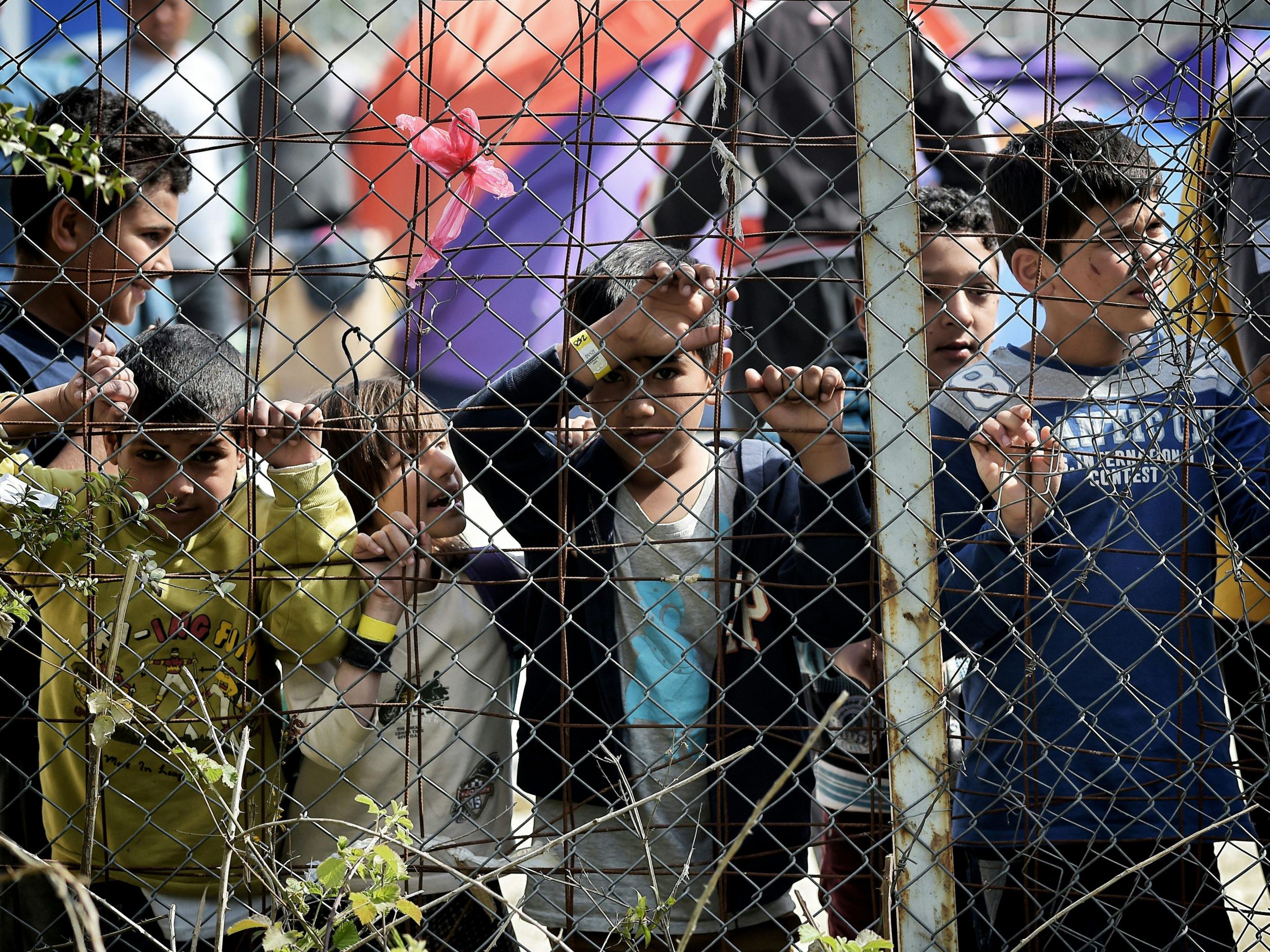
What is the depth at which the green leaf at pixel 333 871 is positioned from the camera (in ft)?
4.04

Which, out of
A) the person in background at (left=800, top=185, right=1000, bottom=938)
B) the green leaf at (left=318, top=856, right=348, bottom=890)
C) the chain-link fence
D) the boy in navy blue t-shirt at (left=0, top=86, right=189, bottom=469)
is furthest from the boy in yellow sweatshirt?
the person in background at (left=800, top=185, right=1000, bottom=938)

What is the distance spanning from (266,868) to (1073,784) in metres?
1.26

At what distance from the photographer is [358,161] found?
5.09 m

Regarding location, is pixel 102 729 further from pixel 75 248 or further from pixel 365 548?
pixel 75 248

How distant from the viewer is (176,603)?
1.90 meters

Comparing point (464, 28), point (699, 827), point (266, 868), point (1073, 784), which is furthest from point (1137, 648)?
point (464, 28)

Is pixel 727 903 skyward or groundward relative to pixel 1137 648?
groundward

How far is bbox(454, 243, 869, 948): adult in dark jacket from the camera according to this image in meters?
1.79

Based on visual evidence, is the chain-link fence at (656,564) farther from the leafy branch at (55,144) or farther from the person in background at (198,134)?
the person in background at (198,134)

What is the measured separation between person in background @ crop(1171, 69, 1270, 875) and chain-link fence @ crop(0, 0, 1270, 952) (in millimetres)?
23

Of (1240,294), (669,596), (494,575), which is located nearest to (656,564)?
(669,596)

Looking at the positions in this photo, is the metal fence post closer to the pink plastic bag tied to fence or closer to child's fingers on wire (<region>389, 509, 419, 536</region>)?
the pink plastic bag tied to fence

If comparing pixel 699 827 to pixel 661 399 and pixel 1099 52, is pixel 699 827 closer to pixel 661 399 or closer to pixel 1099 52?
pixel 661 399

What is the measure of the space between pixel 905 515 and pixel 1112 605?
0.53m
